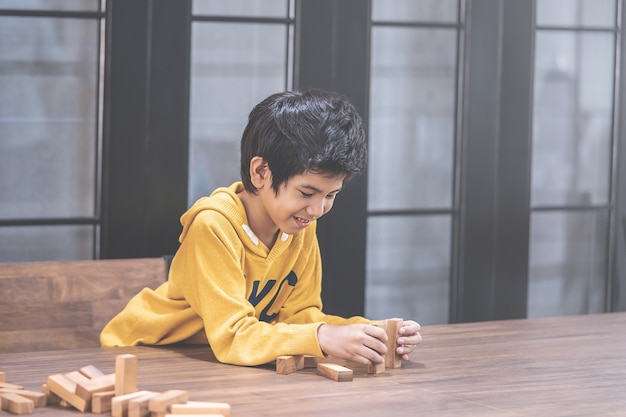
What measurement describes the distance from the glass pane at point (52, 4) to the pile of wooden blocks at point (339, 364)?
5.17 ft

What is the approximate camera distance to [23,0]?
2895mm

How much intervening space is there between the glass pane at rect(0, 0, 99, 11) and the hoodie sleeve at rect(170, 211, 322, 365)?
1.23 metres

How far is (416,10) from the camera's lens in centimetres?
348

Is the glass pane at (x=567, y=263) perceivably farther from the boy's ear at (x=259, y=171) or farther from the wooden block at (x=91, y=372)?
the wooden block at (x=91, y=372)

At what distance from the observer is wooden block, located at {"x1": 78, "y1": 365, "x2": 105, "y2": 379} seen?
4.92 ft

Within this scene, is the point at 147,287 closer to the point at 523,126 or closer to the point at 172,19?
the point at 172,19

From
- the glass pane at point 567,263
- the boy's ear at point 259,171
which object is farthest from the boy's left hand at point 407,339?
the glass pane at point 567,263

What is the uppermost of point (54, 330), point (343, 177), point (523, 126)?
point (523, 126)

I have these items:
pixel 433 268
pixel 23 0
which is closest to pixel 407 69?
pixel 433 268

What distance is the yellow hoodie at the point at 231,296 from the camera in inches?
69.4

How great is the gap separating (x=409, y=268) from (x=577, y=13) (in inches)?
45.8

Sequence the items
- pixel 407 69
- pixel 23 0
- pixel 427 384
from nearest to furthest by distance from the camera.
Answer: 1. pixel 427 384
2. pixel 23 0
3. pixel 407 69

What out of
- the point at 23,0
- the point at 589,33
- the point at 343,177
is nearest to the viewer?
the point at 343,177

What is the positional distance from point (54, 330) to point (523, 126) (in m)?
2.03
